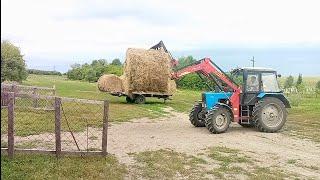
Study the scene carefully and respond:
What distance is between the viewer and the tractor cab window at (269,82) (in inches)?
651

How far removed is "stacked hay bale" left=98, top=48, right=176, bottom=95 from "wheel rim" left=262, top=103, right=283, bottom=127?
9263 mm

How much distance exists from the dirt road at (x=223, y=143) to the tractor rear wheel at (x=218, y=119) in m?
0.22

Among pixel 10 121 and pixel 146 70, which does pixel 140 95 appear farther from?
pixel 10 121

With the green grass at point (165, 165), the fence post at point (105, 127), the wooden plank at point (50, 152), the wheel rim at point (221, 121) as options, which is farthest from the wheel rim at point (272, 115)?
the wooden plank at point (50, 152)

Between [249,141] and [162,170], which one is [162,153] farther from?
[249,141]

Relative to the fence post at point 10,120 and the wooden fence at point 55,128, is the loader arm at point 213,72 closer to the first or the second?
the wooden fence at point 55,128

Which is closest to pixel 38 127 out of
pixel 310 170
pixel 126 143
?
pixel 126 143

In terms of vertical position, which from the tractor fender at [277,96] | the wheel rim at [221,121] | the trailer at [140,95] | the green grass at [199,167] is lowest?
the green grass at [199,167]

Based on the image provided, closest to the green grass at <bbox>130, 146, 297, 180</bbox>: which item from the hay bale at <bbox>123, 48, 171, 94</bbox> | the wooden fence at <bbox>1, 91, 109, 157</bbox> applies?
the wooden fence at <bbox>1, 91, 109, 157</bbox>

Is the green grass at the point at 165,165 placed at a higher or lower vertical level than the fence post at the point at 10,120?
lower

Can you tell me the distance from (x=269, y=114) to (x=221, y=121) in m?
1.89

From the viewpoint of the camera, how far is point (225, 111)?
1572 cm

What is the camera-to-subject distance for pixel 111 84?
28203 millimetres

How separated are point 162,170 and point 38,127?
5832 mm
